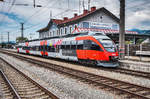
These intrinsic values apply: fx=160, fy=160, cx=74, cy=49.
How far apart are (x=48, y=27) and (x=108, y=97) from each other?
42892mm

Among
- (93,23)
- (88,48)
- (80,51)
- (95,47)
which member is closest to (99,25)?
(93,23)

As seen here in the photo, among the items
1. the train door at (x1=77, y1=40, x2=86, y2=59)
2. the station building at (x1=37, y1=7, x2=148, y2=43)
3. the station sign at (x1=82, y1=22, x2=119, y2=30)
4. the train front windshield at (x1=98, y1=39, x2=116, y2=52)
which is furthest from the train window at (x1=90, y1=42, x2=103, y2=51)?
the station sign at (x1=82, y1=22, x2=119, y2=30)

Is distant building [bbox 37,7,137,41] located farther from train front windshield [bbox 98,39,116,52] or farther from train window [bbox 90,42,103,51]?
train front windshield [bbox 98,39,116,52]

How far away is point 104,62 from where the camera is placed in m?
12.4

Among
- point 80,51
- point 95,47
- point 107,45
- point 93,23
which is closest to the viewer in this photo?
point 107,45

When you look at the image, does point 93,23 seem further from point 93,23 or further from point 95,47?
point 95,47

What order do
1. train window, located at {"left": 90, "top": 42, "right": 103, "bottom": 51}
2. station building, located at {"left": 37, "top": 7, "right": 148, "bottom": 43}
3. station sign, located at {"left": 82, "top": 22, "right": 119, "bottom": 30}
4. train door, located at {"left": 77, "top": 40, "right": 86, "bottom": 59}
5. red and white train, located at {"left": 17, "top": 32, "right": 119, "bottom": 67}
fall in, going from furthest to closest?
station sign, located at {"left": 82, "top": 22, "right": 119, "bottom": 30} < station building, located at {"left": 37, "top": 7, "right": 148, "bottom": 43} < train door, located at {"left": 77, "top": 40, "right": 86, "bottom": 59} < train window, located at {"left": 90, "top": 42, "right": 103, "bottom": 51} < red and white train, located at {"left": 17, "top": 32, "right": 119, "bottom": 67}

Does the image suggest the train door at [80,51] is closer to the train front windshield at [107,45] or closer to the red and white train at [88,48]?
the red and white train at [88,48]

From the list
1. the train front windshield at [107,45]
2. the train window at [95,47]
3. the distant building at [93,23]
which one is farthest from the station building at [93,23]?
the train front windshield at [107,45]

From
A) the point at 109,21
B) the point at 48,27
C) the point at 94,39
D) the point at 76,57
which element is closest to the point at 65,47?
the point at 76,57

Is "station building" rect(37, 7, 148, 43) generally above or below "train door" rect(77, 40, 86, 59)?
above

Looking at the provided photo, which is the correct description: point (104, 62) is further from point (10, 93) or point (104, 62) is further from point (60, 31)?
point (60, 31)

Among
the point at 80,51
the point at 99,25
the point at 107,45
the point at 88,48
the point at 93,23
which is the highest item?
the point at 93,23

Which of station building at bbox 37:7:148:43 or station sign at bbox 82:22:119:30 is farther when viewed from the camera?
station sign at bbox 82:22:119:30
